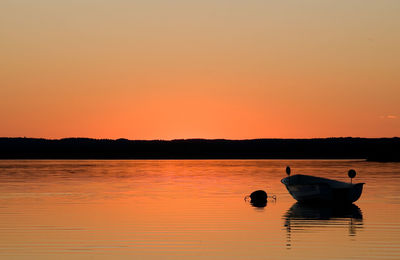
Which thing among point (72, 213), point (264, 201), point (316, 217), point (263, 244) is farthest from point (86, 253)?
point (264, 201)

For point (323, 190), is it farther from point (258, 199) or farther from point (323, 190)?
point (258, 199)

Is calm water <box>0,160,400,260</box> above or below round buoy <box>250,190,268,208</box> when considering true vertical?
below

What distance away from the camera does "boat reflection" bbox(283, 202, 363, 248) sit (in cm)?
3600

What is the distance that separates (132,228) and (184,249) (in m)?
7.99

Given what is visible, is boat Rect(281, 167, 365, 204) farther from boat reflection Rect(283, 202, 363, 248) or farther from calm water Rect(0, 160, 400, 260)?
calm water Rect(0, 160, 400, 260)

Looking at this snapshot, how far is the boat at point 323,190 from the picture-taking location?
51.1 meters

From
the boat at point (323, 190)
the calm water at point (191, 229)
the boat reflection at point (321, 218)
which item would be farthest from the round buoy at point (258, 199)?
the boat at point (323, 190)

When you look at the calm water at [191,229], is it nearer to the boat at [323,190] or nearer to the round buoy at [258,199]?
the round buoy at [258,199]

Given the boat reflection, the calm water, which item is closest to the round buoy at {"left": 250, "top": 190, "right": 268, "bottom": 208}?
the calm water

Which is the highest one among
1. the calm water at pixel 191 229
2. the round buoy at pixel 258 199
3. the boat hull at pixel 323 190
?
the boat hull at pixel 323 190

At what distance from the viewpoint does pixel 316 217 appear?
141 feet

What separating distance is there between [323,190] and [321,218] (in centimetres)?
959

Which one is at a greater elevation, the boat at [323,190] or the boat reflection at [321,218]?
the boat at [323,190]

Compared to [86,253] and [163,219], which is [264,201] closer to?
[163,219]
